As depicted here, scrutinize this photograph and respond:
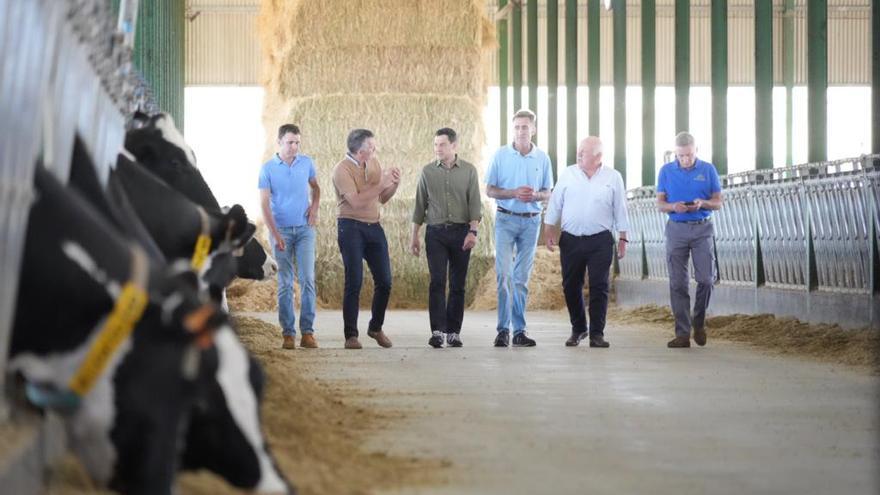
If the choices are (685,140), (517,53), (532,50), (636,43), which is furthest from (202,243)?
(636,43)

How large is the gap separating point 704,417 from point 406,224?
41.5 ft

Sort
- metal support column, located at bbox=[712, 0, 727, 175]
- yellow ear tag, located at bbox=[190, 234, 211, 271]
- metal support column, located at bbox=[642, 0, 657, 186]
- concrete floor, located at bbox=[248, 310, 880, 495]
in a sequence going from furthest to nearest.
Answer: metal support column, located at bbox=[642, 0, 657, 186], metal support column, located at bbox=[712, 0, 727, 175], yellow ear tag, located at bbox=[190, 234, 211, 271], concrete floor, located at bbox=[248, 310, 880, 495]

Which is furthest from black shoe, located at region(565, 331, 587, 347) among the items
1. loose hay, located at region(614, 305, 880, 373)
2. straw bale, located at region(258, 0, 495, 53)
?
straw bale, located at region(258, 0, 495, 53)

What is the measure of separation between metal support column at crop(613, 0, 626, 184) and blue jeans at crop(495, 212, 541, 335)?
8.80 metres

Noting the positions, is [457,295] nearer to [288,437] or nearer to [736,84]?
[288,437]

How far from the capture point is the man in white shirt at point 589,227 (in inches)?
445

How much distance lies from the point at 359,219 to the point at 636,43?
80.3 feet

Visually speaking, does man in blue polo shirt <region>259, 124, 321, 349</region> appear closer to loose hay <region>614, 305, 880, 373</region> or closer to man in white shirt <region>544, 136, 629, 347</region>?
man in white shirt <region>544, 136, 629, 347</region>

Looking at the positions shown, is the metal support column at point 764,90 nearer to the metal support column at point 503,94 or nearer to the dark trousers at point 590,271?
the dark trousers at point 590,271

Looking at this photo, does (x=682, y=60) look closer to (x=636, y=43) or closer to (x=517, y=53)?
(x=517, y=53)

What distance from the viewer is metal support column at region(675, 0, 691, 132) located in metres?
18.0

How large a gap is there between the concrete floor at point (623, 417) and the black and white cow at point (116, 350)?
55.8 inches

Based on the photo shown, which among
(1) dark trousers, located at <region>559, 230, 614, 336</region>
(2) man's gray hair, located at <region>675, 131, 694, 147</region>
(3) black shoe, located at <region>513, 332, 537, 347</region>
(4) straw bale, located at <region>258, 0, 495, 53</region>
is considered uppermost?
(4) straw bale, located at <region>258, 0, 495, 53</region>

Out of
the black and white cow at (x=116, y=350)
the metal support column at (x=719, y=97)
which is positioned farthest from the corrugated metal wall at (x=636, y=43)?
the black and white cow at (x=116, y=350)
